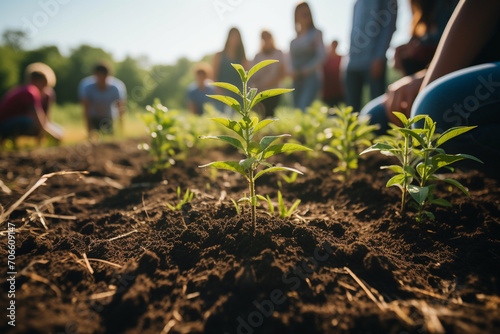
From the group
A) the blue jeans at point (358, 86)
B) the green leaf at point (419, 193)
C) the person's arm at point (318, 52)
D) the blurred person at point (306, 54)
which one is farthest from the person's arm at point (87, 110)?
the green leaf at point (419, 193)

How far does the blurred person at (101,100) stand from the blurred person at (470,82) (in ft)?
27.8

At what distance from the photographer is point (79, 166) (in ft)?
12.5

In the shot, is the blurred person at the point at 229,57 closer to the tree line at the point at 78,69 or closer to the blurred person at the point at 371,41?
the blurred person at the point at 371,41

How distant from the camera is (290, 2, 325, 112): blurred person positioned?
596 centimetres

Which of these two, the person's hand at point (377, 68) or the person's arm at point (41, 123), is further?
the person's arm at point (41, 123)

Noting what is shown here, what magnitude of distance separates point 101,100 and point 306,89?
6.29 metres

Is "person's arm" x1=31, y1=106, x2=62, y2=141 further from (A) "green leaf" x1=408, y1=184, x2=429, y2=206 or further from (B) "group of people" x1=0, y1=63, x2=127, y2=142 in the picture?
(A) "green leaf" x1=408, y1=184, x2=429, y2=206

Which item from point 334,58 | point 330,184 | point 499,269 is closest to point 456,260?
point 499,269

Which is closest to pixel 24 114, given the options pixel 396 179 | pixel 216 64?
pixel 216 64

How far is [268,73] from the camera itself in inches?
247

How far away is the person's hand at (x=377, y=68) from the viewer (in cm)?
441

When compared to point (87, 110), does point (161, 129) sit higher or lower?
lower

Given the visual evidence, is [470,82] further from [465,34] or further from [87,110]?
[87,110]

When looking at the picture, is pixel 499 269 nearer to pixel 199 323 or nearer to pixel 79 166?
pixel 199 323
